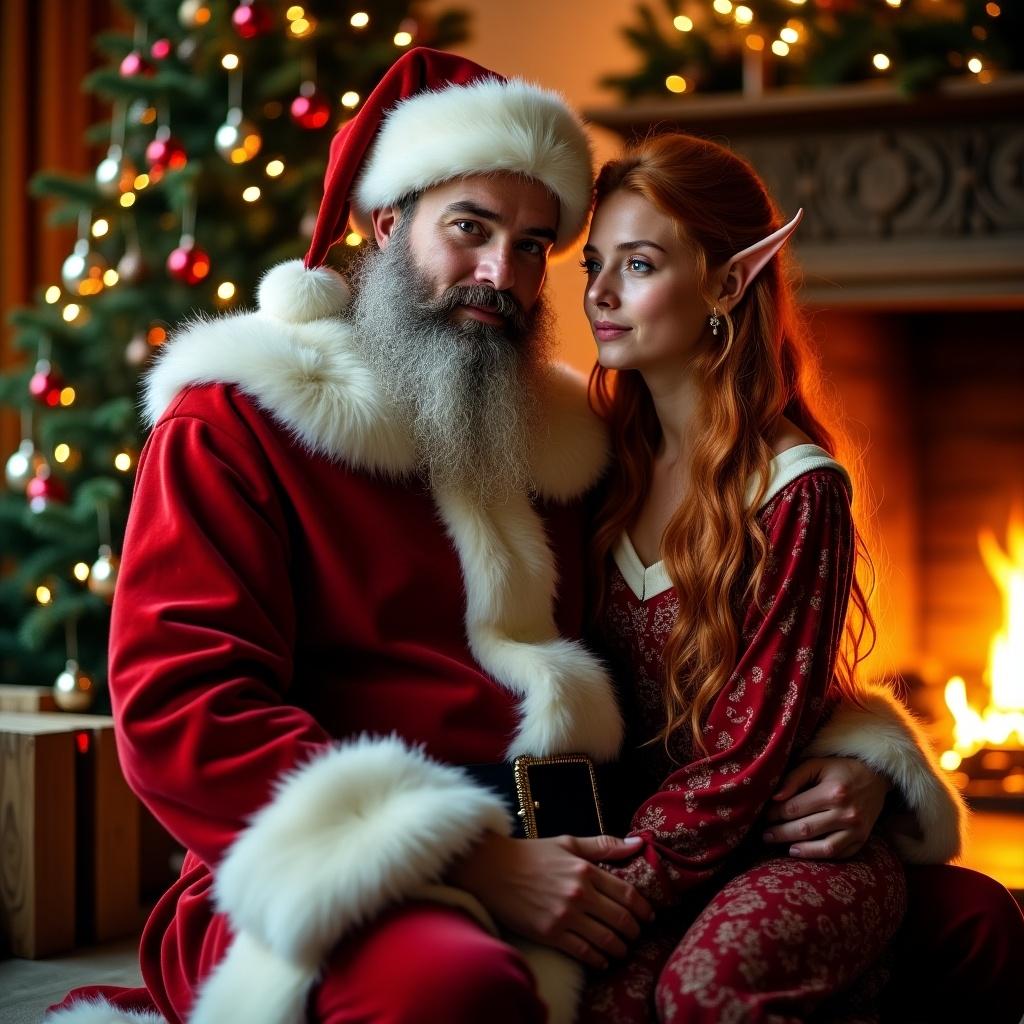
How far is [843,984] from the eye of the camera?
1753 mm

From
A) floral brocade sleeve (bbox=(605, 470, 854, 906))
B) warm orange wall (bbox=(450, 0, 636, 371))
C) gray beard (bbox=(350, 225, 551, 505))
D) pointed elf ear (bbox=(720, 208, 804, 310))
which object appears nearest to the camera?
floral brocade sleeve (bbox=(605, 470, 854, 906))

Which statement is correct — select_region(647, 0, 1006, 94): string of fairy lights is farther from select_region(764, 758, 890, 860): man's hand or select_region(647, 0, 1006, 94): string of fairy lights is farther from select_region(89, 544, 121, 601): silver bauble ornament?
select_region(764, 758, 890, 860): man's hand

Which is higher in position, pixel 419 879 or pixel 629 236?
pixel 629 236

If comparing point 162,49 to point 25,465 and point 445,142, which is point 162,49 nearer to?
point 25,465

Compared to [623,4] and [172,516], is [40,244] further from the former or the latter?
[172,516]

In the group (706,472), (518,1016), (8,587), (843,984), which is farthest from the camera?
(8,587)

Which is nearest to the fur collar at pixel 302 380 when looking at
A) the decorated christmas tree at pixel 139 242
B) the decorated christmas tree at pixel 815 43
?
the decorated christmas tree at pixel 139 242

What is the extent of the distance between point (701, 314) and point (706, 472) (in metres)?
0.27

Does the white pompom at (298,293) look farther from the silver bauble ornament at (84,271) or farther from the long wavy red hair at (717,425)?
the silver bauble ornament at (84,271)

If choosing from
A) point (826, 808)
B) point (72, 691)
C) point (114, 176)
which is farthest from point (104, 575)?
point (826, 808)

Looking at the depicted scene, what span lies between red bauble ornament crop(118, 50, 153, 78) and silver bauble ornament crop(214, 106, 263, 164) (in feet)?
0.86

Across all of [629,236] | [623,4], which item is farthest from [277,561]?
[623,4]

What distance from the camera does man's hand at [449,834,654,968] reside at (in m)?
1.68

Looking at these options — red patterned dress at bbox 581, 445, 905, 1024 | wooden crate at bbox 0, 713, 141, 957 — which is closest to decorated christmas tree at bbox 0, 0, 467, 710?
wooden crate at bbox 0, 713, 141, 957
